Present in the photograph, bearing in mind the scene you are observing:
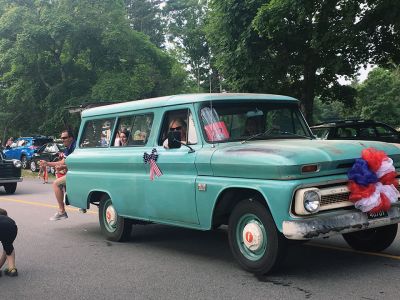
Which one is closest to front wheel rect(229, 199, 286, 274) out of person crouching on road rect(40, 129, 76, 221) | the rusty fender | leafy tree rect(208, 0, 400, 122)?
the rusty fender

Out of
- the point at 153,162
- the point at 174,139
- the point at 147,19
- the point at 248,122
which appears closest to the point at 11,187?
the point at 153,162

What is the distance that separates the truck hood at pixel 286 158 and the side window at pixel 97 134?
273 cm

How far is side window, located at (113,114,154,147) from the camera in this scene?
7.49 meters

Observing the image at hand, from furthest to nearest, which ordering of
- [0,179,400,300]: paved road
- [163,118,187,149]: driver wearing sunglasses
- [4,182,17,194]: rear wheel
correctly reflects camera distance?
[4,182,17,194]: rear wheel → [163,118,187,149]: driver wearing sunglasses → [0,179,400,300]: paved road

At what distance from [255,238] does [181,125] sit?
6.23 feet

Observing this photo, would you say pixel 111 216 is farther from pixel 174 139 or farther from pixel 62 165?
pixel 174 139

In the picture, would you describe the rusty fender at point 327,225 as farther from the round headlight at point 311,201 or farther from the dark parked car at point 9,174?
the dark parked car at point 9,174

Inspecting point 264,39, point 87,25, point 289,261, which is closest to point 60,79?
point 87,25

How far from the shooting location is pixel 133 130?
777cm

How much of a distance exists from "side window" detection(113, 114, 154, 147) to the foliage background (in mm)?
1409

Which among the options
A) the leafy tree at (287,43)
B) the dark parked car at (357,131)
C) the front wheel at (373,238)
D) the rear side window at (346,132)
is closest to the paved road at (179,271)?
the front wheel at (373,238)

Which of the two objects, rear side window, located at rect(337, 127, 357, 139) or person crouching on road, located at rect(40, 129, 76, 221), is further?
rear side window, located at rect(337, 127, 357, 139)

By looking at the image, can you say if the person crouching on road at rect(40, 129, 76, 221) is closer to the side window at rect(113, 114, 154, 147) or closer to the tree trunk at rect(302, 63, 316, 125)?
the side window at rect(113, 114, 154, 147)

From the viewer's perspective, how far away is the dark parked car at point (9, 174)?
17.2 m
